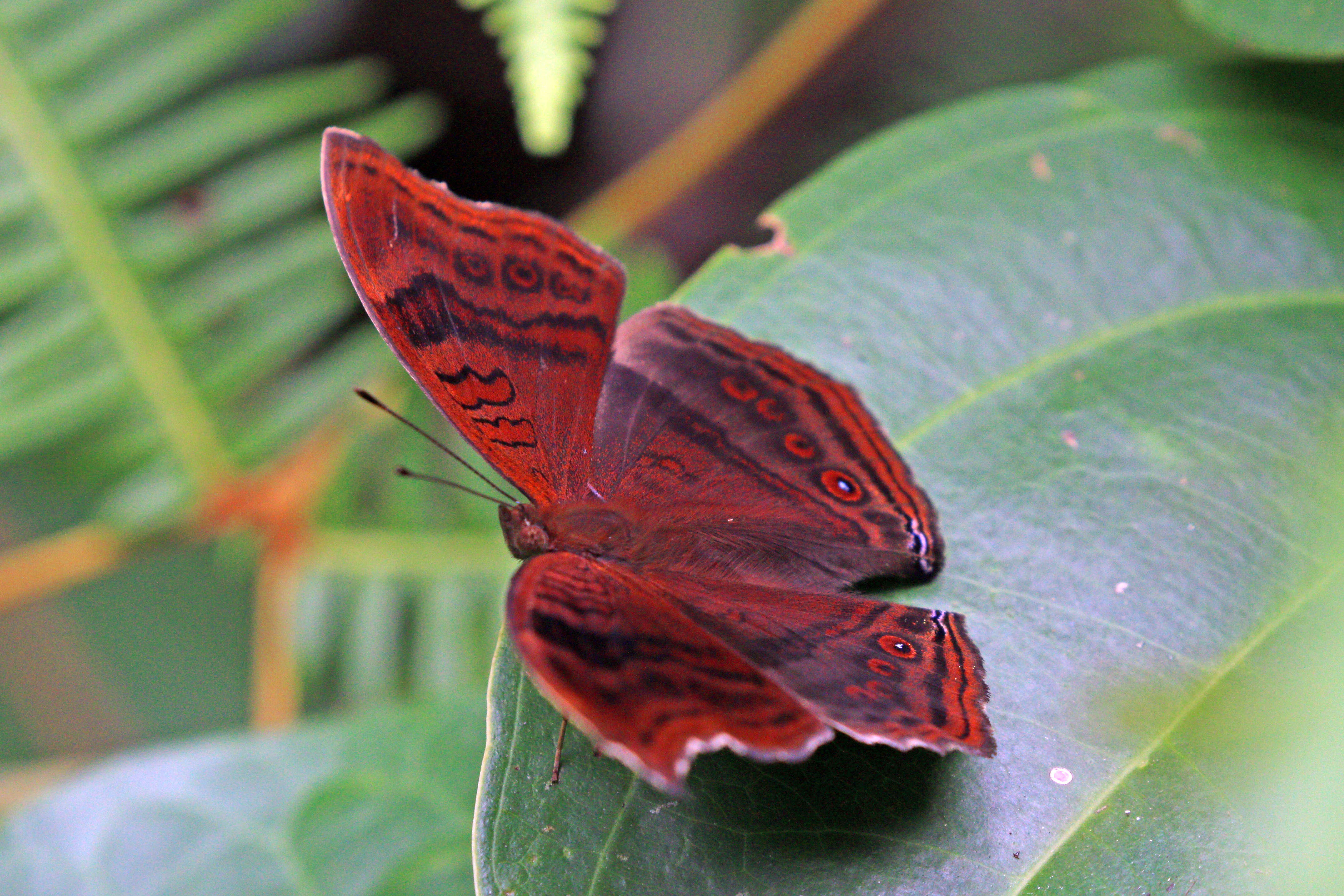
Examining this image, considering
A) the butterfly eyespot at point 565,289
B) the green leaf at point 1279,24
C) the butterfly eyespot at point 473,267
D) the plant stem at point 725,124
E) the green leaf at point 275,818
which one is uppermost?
the green leaf at point 1279,24

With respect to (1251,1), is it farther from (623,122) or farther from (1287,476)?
(623,122)

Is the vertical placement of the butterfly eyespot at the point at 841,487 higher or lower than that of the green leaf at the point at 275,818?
higher

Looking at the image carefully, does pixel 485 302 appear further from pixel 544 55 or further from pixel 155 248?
pixel 155 248

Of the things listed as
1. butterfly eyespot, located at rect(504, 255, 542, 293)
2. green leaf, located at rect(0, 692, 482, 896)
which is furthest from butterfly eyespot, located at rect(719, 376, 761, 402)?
green leaf, located at rect(0, 692, 482, 896)

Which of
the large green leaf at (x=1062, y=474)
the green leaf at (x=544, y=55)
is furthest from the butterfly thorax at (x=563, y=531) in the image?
the green leaf at (x=544, y=55)

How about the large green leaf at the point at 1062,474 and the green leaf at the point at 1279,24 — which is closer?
the large green leaf at the point at 1062,474

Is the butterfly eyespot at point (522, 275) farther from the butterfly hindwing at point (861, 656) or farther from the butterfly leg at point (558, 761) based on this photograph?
the butterfly leg at point (558, 761)
